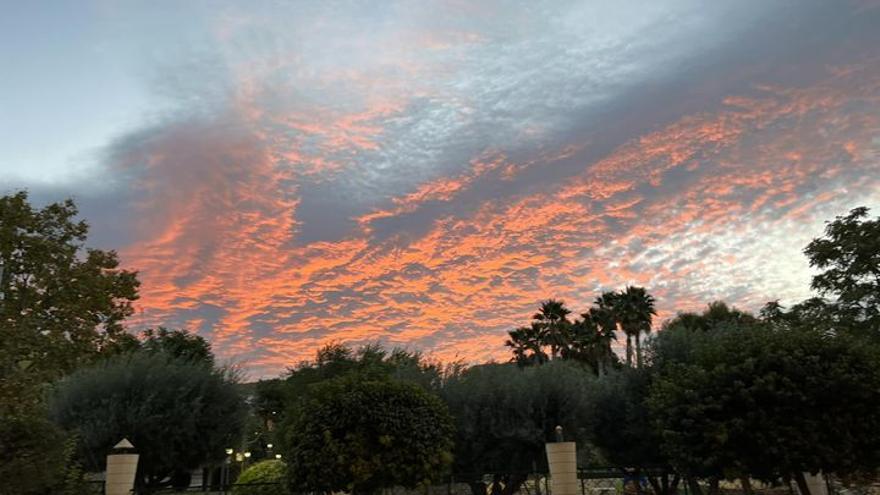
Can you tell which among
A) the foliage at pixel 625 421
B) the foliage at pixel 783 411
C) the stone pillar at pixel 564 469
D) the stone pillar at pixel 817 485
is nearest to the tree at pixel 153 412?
the stone pillar at pixel 564 469

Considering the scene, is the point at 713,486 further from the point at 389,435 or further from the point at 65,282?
the point at 65,282

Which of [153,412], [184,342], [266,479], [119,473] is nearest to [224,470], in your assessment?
[266,479]

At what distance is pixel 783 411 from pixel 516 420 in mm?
9528

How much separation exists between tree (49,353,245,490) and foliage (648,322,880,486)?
16.1 metres

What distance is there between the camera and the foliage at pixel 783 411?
56.5 feet

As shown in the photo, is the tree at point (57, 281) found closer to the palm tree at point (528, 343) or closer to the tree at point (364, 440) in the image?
the tree at point (364, 440)

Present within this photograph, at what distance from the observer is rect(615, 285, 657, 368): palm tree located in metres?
56.8

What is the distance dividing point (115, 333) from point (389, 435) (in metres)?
22.4

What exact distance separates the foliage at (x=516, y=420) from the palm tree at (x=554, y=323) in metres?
33.3

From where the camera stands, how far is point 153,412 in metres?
23.4

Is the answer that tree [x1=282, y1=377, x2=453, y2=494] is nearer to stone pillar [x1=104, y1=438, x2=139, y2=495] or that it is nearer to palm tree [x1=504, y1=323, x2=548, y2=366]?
stone pillar [x1=104, y1=438, x2=139, y2=495]

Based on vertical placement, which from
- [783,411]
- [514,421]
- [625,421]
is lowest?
[625,421]

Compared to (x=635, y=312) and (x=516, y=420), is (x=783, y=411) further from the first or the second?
(x=635, y=312)

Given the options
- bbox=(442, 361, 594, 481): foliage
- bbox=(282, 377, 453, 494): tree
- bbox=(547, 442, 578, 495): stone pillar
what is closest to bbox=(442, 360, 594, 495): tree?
bbox=(442, 361, 594, 481): foliage
